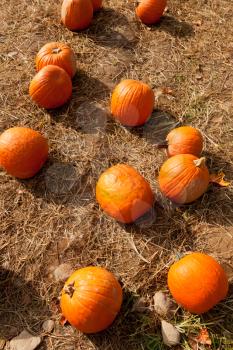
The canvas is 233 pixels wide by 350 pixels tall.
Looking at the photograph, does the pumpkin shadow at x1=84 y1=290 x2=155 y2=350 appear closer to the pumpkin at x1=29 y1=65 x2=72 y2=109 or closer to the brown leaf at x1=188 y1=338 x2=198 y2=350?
the brown leaf at x1=188 y1=338 x2=198 y2=350

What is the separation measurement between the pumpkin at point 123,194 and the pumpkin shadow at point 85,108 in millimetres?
Result: 1030

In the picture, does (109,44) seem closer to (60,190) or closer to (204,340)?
(60,190)

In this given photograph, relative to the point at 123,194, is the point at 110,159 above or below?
below

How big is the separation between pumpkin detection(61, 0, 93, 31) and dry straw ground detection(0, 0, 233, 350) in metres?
0.15

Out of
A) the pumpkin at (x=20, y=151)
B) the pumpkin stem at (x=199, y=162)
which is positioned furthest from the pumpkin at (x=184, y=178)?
the pumpkin at (x=20, y=151)

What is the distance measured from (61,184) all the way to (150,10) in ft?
9.76

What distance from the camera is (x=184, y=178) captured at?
3773 millimetres

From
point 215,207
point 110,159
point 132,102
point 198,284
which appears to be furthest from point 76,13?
point 198,284

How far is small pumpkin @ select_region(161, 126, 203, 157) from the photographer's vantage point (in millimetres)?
4051

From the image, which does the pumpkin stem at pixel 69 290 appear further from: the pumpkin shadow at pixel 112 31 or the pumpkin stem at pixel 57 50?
the pumpkin shadow at pixel 112 31

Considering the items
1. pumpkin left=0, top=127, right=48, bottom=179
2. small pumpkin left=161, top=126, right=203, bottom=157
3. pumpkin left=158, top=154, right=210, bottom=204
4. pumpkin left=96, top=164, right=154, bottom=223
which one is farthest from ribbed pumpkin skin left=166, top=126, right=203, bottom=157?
pumpkin left=0, top=127, right=48, bottom=179

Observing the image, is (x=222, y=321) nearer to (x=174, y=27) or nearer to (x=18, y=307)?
(x=18, y=307)

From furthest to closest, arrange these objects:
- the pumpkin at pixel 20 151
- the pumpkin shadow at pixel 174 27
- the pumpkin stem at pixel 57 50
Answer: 1. the pumpkin shadow at pixel 174 27
2. the pumpkin stem at pixel 57 50
3. the pumpkin at pixel 20 151

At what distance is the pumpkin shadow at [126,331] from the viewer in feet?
10.8
